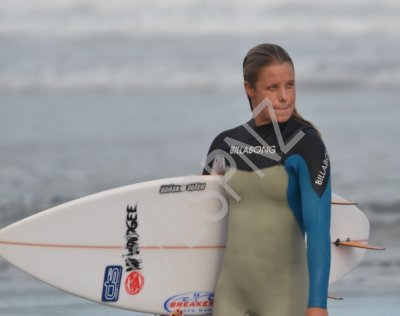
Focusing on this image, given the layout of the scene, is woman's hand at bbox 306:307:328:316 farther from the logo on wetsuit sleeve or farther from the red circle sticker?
the red circle sticker

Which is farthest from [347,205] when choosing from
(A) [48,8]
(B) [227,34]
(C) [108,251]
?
(A) [48,8]

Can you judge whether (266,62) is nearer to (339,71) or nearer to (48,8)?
(339,71)

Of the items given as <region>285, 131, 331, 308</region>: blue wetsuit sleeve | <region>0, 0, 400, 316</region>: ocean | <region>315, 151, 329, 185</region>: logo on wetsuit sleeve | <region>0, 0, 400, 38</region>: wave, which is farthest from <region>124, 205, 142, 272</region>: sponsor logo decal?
<region>0, 0, 400, 38</region>: wave

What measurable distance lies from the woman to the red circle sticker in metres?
0.46

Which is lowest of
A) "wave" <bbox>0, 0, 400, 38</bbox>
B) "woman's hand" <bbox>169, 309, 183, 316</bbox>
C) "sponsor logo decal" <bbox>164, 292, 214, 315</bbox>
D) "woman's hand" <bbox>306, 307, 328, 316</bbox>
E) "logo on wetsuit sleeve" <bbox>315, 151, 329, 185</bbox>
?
"woman's hand" <bbox>306, 307, 328, 316</bbox>

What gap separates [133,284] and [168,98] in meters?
17.4

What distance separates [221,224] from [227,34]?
76.3ft

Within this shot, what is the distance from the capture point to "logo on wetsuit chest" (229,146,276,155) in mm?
3709

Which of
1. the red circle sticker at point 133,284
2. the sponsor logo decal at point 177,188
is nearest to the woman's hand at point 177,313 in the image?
the red circle sticker at point 133,284

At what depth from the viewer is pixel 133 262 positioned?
425cm

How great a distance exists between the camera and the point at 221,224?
4113mm

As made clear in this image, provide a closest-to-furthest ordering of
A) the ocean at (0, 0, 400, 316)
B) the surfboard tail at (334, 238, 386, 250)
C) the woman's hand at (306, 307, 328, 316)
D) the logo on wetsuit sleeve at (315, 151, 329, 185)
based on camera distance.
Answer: the woman's hand at (306, 307, 328, 316)
the logo on wetsuit sleeve at (315, 151, 329, 185)
the surfboard tail at (334, 238, 386, 250)
the ocean at (0, 0, 400, 316)

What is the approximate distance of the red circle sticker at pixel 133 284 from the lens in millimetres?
4230

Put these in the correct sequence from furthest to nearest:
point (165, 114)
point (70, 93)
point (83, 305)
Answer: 1. point (70, 93)
2. point (165, 114)
3. point (83, 305)
